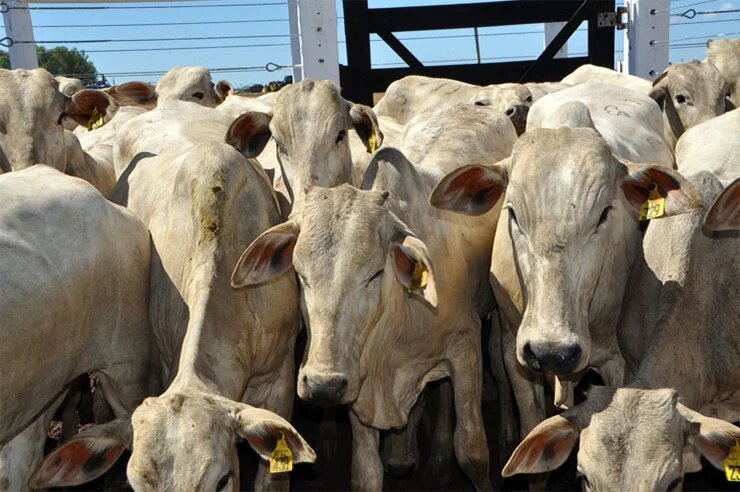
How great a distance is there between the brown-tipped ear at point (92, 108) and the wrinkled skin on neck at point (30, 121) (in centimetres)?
26

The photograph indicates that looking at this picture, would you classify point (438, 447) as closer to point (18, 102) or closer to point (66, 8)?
point (18, 102)

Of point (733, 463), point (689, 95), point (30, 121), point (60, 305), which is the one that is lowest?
point (733, 463)

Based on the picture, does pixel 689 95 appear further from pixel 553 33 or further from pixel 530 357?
pixel 553 33

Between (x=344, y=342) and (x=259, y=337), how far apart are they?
81cm

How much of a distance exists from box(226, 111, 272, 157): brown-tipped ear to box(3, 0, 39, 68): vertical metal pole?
17.9 feet

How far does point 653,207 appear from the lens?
4504mm

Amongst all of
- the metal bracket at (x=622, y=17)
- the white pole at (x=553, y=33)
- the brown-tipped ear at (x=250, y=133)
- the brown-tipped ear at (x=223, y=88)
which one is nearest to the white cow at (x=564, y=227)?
the brown-tipped ear at (x=250, y=133)

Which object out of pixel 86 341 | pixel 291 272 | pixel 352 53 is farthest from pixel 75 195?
pixel 352 53

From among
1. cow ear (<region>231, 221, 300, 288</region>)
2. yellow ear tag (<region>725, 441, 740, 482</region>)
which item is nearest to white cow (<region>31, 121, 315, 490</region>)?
cow ear (<region>231, 221, 300, 288</region>)

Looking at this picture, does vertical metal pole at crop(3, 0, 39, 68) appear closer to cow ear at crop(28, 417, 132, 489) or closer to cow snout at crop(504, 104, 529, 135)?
cow snout at crop(504, 104, 529, 135)

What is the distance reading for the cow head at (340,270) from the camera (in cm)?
414

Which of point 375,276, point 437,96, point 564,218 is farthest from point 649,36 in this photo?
point 375,276

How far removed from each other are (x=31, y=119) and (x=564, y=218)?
353cm

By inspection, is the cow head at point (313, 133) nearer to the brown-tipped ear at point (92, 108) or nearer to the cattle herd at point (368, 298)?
the cattle herd at point (368, 298)
